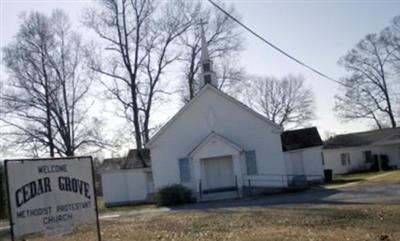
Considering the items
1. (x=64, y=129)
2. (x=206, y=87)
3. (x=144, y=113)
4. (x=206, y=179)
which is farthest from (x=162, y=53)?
(x=206, y=179)

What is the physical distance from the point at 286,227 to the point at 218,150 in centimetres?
2301

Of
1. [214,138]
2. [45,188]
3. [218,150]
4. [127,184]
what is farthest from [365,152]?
[45,188]

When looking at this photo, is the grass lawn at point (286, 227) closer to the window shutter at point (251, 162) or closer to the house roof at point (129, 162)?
the window shutter at point (251, 162)

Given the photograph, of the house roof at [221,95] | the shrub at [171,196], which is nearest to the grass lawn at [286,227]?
the shrub at [171,196]

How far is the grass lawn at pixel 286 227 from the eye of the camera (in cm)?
1355

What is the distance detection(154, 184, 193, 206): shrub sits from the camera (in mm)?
36375

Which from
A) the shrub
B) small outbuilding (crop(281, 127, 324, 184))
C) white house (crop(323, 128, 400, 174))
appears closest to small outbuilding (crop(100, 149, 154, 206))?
the shrub

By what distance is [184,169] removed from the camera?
39.9m

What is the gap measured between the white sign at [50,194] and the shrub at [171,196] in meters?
24.3

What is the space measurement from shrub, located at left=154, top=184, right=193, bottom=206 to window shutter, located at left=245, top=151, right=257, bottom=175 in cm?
490

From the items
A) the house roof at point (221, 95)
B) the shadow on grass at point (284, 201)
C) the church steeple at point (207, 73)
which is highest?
the church steeple at point (207, 73)

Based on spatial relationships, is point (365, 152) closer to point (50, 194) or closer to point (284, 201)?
point (284, 201)

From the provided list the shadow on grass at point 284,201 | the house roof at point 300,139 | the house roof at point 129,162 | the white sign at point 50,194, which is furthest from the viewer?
the house roof at point 129,162

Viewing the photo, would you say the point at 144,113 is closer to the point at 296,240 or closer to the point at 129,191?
the point at 129,191
